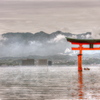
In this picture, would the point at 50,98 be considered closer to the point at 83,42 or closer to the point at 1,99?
the point at 1,99

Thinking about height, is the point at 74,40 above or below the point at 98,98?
above

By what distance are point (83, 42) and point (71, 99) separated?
128 feet

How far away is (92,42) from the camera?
5116 cm

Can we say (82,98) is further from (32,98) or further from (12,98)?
(12,98)

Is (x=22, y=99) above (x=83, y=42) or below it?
below

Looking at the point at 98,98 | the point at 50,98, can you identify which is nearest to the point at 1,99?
the point at 50,98

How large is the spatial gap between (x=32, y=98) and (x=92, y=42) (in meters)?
39.6

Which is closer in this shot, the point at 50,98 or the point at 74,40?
the point at 50,98

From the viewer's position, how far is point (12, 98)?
41.8 feet

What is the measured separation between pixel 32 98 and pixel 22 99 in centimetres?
58

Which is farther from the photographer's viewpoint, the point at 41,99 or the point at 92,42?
the point at 92,42

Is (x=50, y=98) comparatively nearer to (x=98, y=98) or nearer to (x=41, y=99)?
(x=41, y=99)

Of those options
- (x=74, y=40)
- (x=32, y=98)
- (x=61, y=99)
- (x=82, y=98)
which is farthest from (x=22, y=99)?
(x=74, y=40)

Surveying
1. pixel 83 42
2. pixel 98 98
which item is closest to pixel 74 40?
pixel 83 42
